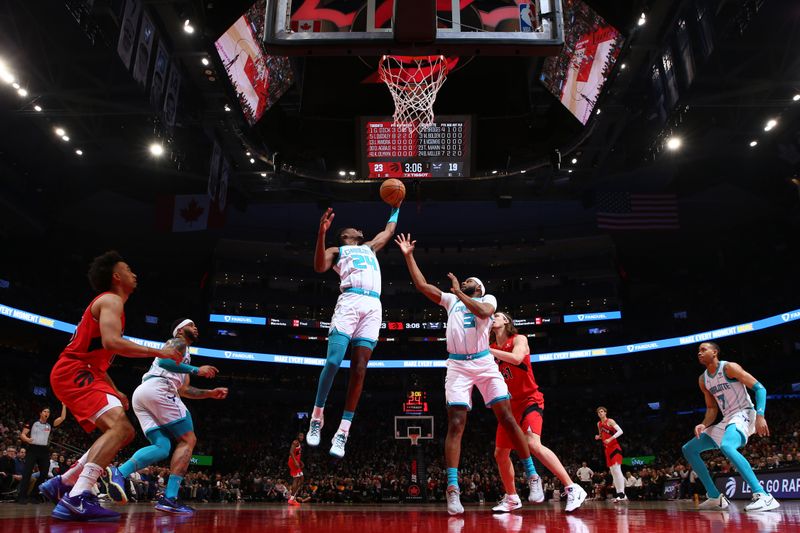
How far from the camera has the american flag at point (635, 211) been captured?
21250 millimetres

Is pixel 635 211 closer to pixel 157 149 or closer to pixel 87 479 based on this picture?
pixel 157 149

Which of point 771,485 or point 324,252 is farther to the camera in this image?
point 771,485

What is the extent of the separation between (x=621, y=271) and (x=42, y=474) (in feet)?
107

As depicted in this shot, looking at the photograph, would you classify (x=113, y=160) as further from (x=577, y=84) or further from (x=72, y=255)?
(x=577, y=84)

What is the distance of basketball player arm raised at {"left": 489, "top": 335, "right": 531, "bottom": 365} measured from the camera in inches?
246

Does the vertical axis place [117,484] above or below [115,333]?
below

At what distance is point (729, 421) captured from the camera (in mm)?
7145

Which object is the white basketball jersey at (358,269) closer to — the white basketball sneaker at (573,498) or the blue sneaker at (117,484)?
the white basketball sneaker at (573,498)

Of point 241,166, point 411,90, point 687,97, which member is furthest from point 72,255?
point 687,97

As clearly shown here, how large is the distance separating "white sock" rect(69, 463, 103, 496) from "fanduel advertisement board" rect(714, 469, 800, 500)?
44.0ft

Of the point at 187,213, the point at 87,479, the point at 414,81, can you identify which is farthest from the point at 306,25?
the point at 187,213

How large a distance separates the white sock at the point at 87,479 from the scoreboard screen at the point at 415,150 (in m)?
10.5

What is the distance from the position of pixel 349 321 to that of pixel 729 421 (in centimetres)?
485

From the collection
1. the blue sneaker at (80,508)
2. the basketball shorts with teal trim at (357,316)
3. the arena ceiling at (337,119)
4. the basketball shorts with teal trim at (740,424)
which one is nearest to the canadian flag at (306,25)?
the basketball shorts with teal trim at (357,316)
